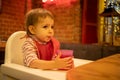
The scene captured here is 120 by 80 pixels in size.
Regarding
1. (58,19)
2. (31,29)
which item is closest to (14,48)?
(31,29)

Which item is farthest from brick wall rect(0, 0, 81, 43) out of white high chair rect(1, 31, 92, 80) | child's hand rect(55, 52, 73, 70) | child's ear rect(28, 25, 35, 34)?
child's hand rect(55, 52, 73, 70)

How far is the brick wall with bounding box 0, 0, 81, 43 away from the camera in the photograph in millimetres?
4355

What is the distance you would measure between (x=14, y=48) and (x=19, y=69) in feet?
1.23

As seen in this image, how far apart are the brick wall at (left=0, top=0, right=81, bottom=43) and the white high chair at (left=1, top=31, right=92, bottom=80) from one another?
10.3 feet

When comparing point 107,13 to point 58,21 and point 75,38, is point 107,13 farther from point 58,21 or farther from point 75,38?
point 58,21

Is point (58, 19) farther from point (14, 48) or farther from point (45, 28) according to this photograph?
point (45, 28)

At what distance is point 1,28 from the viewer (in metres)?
4.63

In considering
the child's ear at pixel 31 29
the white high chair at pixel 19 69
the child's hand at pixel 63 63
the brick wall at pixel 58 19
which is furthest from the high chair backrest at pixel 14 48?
the brick wall at pixel 58 19

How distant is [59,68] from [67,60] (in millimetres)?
50

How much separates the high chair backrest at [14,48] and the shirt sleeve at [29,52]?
5.2 inches

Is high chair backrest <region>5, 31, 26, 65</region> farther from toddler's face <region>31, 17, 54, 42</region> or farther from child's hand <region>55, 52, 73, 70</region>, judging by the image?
child's hand <region>55, 52, 73, 70</region>

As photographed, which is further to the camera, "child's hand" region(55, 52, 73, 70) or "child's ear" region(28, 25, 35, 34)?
"child's ear" region(28, 25, 35, 34)

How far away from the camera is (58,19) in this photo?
4.61 metres

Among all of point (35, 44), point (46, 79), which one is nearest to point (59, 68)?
point (46, 79)
